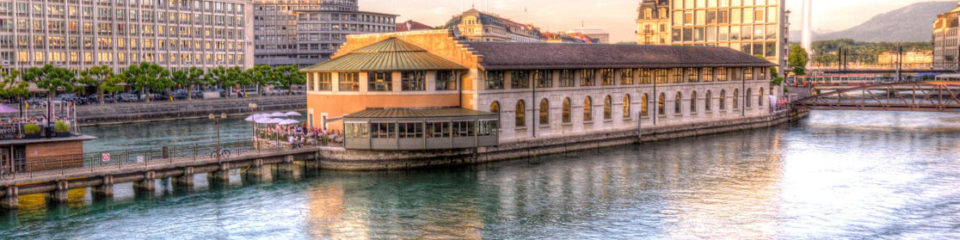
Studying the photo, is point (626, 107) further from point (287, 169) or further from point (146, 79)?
point (146, 79)

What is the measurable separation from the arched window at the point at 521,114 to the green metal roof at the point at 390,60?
6430mm

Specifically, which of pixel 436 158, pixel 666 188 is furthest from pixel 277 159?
pixel 666 188

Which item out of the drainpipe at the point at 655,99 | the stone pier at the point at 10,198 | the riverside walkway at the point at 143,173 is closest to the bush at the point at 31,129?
the riverside walkway at the point at 143,173

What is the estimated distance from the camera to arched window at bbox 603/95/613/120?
249 feet

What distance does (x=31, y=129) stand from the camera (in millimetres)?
47812

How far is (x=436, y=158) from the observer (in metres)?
59.5

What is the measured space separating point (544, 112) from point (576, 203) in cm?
2314

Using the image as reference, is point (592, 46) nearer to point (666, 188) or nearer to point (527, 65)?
point (527, 65)

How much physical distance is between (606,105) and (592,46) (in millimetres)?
6447

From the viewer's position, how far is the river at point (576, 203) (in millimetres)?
39406

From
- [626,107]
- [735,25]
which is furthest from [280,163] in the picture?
[735,25]

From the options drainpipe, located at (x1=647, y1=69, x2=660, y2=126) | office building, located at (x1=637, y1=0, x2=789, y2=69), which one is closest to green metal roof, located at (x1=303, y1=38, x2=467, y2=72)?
drainpipe, located at (x1=647, y1=69, x2=660, y2=126)

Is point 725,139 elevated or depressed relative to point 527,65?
depressed

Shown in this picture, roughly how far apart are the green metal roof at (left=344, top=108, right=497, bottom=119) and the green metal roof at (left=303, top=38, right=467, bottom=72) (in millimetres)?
2993
